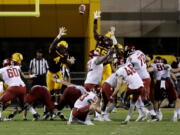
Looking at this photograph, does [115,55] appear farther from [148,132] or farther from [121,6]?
[121,6]

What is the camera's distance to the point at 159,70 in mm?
22266

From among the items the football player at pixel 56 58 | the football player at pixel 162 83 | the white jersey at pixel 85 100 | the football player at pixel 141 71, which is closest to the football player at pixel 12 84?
the football player at pixel 56 58

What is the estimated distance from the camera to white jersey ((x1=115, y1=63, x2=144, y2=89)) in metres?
20.1

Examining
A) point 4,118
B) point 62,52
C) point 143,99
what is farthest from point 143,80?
point 4,118

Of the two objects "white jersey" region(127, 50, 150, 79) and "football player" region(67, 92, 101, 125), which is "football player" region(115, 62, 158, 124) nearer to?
"white jersey" region(127, 50, 150, 79)

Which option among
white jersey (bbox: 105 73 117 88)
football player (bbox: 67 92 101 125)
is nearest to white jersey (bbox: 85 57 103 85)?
white jersey (bbox: 105 73 117 88)

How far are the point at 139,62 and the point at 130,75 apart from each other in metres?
1.15

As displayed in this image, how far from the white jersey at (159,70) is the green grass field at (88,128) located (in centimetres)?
145

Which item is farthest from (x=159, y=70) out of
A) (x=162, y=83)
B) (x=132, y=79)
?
(x=132, y=79)

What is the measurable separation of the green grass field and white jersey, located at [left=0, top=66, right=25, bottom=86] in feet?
3.07

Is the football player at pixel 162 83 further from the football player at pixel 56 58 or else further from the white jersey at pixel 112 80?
the football player at pixel 56 58

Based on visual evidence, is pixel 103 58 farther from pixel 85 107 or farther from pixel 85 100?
pixel 85 107

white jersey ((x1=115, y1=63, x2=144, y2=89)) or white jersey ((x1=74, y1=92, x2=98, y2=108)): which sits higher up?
white jersey ((x1=115, y1=63, x2=144, y2=89))

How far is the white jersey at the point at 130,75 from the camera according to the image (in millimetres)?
20062
